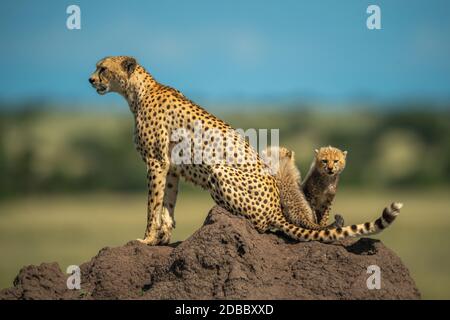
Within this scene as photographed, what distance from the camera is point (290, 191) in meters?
7.98

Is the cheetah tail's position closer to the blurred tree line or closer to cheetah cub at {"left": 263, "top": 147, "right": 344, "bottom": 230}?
cheetah cub at {"left": 263, "top": 147, "right": 344, "bottom": 230}

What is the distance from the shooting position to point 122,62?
8750 millimetres

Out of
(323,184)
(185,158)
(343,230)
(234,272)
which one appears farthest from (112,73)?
(343,230)

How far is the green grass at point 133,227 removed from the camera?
25984 mm

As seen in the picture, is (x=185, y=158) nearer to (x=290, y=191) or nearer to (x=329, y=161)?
(x=290, y=191)

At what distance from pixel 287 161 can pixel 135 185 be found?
112 feet

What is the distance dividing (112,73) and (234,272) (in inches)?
100

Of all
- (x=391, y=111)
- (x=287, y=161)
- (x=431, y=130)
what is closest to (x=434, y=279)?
(x=287, y=161)

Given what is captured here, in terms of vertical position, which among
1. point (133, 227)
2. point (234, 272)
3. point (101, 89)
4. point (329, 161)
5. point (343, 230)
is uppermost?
point (101, 89)

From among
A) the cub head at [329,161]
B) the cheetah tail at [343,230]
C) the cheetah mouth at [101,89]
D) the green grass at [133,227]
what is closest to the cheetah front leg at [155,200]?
the cheetah mouth at [101,89]

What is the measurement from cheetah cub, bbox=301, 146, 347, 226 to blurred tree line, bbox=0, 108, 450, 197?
2751 centimetres

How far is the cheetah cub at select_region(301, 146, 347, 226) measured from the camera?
329 inches

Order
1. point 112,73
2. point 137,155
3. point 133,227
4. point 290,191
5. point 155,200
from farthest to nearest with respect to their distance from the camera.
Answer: point 137,155 < point 133,227 < point 112,73 < point 155,200 < point 290,191

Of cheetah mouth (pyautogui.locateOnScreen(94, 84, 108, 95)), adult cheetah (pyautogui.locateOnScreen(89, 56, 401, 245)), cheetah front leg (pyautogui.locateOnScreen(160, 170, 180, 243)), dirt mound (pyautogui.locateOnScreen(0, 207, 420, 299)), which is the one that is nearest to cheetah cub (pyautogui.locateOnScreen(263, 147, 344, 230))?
adult cheetah (pyautogui.locateOnScreen(89, 56, 401, 245))
